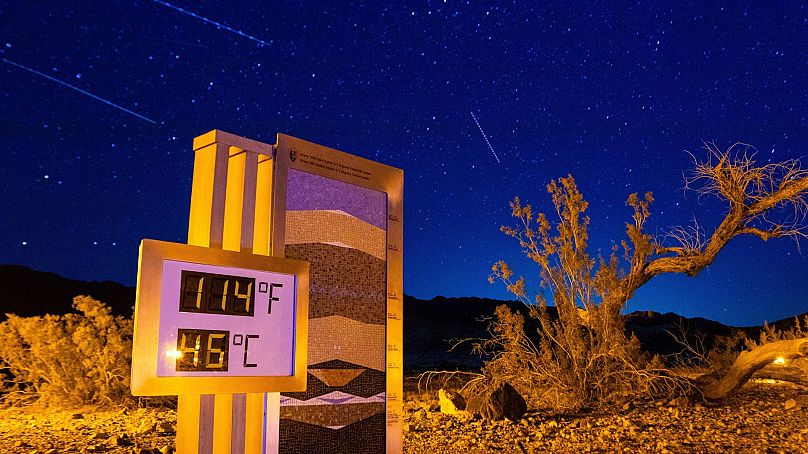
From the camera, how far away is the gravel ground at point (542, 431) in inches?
267

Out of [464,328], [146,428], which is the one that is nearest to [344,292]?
[146,428]

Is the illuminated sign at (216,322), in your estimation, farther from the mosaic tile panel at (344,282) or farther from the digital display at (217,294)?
the mosaic tile panel at (344,282)

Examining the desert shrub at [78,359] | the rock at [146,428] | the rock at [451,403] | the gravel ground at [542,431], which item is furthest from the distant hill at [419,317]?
the rock at [146,428]

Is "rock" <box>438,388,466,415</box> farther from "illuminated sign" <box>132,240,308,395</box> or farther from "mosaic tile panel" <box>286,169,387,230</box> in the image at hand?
"illuminated sign" <box>132,240,308,395</box>

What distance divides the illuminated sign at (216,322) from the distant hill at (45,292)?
109ft

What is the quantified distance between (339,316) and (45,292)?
1526 inches

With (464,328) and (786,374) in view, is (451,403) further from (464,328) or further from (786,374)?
(464,328)

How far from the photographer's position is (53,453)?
637 centimetres

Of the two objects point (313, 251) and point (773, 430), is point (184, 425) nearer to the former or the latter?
point (313, 251)

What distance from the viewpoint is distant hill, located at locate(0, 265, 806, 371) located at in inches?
1372

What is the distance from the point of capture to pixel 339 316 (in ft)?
14.5

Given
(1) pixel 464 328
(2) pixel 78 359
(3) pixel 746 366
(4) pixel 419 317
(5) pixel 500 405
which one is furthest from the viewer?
(4) pixel 419 317

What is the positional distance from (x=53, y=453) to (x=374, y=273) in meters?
3.68

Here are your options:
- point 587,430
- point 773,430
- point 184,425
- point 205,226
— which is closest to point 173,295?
point 205,226
